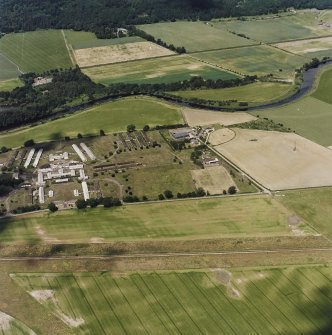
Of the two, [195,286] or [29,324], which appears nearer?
[29,324]

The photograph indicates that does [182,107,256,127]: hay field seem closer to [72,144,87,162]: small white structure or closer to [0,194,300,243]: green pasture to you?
[72,144,87,162]: small white structure

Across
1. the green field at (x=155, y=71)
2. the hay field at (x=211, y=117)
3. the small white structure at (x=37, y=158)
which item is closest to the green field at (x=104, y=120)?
the hay field at (x=211, y=117)

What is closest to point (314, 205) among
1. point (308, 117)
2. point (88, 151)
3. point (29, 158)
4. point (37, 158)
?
point (308, 117)

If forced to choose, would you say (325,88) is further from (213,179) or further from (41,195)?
(41,195)

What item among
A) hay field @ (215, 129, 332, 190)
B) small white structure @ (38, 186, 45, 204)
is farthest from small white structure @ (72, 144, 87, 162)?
hay field @ (215, 129, 332, 190)

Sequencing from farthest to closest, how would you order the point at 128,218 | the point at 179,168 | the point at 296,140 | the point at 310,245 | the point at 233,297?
the point at 296,140, the point at 179,168, the point at 128,218, the point at 310,245, the point at 233,297

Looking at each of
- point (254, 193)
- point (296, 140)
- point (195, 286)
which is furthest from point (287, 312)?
point (296, 140)

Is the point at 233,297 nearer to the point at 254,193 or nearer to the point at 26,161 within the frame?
the point at 254,193

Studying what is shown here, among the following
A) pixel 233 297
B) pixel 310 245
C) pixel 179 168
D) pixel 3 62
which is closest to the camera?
pixel 233 297
